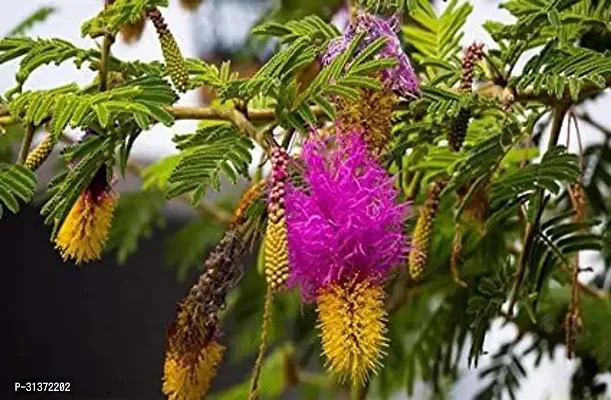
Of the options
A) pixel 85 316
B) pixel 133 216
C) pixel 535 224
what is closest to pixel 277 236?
pixel 535 224

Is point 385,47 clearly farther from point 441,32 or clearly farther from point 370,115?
point 441,32

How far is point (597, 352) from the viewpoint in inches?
34.6

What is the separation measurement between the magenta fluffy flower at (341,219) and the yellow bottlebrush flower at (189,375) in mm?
52

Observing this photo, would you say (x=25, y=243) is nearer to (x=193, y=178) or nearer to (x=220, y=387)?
(x=220, y=387)

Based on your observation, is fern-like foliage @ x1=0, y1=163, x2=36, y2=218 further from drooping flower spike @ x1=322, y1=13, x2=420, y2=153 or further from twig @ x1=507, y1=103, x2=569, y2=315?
twig @ x1=507, y1=103, x2=569, y2=315

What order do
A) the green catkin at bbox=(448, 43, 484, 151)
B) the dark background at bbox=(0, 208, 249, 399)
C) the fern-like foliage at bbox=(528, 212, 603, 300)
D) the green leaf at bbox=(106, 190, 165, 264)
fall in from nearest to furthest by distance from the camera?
the green catkin at bbox=(448, 43, 484, 151), the fern-like foliage at bbox=(528, 212, 603, 300), the green leaf at bbox=(106, 190, 165, 264), the dark background at bbox=(0, 208, 249, 399)

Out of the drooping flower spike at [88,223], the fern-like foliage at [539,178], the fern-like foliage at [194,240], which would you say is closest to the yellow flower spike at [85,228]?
the drooping flower spike at [88,223]

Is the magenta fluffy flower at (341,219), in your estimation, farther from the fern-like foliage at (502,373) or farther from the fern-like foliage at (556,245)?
the fern-like foliage at (502,373)

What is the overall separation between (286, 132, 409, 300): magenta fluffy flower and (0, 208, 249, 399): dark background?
0.82 m

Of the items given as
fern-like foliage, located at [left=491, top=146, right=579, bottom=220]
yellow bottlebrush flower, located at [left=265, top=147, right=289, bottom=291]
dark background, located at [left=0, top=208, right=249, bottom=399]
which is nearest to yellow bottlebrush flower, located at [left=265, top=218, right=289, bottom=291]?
yellow bottlebrush flower, located at [left=265, top=147, right=289, bottom=291]

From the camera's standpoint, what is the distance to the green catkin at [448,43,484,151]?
57 cm

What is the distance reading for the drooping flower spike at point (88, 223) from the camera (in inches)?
21.1

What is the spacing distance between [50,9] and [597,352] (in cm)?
48

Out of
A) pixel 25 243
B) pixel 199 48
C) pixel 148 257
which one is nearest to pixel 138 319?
pixel 148 257
